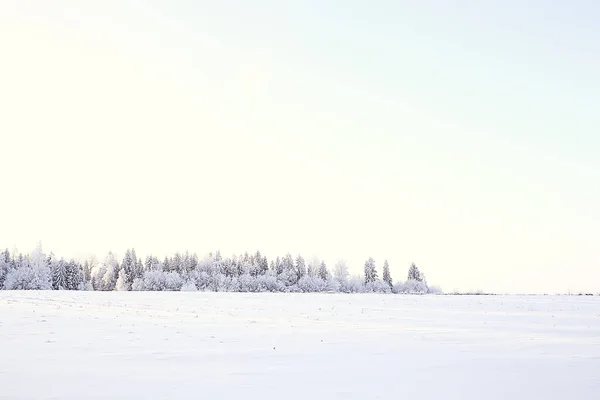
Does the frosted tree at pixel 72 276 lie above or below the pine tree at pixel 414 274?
above

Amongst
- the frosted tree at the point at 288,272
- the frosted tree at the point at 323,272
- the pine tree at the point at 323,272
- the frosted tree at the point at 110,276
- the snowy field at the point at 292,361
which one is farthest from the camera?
the pine tree at the point at 323,272

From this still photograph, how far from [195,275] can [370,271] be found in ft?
177

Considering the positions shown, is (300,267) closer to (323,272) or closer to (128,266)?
(323,272)

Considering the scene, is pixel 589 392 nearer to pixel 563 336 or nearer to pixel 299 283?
pixel 563 336

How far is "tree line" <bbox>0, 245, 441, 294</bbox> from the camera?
12112 centimetres

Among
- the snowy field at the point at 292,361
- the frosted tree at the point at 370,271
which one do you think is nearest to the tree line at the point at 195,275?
the frosted tree at the point at 370,271

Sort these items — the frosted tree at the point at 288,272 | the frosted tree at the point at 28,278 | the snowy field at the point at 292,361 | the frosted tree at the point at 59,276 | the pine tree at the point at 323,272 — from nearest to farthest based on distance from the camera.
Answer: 1. the snowy field at the point at 292,361
2. the frosted tree at the point at 28,278
3. the frosted tree at the point at 59,276
4. the frosted tree at the point at 288,272
5. the pine tree at the point at 323,272

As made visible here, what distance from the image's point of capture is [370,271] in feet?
502

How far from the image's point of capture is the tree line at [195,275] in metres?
121

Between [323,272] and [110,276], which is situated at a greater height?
[110,276]

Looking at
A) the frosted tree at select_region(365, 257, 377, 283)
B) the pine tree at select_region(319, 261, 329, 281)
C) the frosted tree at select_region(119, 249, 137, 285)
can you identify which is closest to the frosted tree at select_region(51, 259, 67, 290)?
the frosted tree at select_region(119, 249, 137, 285)

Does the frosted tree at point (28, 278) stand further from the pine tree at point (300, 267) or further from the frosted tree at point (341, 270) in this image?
the frosted tree at point (341, 270)

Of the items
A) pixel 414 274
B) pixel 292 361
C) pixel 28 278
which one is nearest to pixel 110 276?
pixel 28 278

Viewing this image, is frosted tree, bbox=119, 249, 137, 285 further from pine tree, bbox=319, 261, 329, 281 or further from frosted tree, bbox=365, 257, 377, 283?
frosted tree, bbox=365, 257, 377, 283
